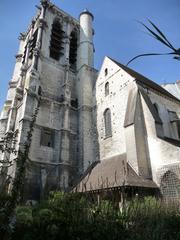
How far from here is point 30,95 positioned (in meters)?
17.9

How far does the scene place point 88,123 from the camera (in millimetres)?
19406

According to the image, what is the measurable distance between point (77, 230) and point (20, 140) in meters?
10.6

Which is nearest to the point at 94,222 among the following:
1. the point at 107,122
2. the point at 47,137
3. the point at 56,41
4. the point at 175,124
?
the point at 107,122

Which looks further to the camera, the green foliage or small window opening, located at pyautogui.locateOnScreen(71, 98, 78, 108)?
small window opening, located at pyautogui.locateOnScreen(71, 98, 78, 108)

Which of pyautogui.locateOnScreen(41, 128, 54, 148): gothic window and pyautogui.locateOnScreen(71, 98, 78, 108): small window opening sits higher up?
pyautogui.locateOnScreen(71, 98, 78, 108): small window opening

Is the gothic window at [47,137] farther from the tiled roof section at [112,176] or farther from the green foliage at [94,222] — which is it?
the green foliage at [94,222]

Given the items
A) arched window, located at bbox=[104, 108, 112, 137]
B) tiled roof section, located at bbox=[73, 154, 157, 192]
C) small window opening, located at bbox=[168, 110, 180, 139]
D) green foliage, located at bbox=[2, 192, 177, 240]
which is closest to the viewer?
green foliage, located at bbox=[2, 192, 177, 240]

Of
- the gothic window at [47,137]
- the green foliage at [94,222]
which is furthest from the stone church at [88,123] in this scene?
the green foliage at [94,222]

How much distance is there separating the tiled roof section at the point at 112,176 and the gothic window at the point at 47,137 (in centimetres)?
452

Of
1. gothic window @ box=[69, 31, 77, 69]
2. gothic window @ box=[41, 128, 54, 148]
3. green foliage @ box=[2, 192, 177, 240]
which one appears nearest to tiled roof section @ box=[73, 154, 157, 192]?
green foliage @ box=[2, 192, 177, 240]

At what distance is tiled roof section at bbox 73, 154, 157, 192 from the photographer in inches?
424

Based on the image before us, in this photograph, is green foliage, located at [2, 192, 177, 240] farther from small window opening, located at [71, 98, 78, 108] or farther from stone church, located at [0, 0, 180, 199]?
small window opening, located at [71, 98, 78, 108]

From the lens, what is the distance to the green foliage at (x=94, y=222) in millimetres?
5809

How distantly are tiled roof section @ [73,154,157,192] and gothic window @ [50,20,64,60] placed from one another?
1460 cm
